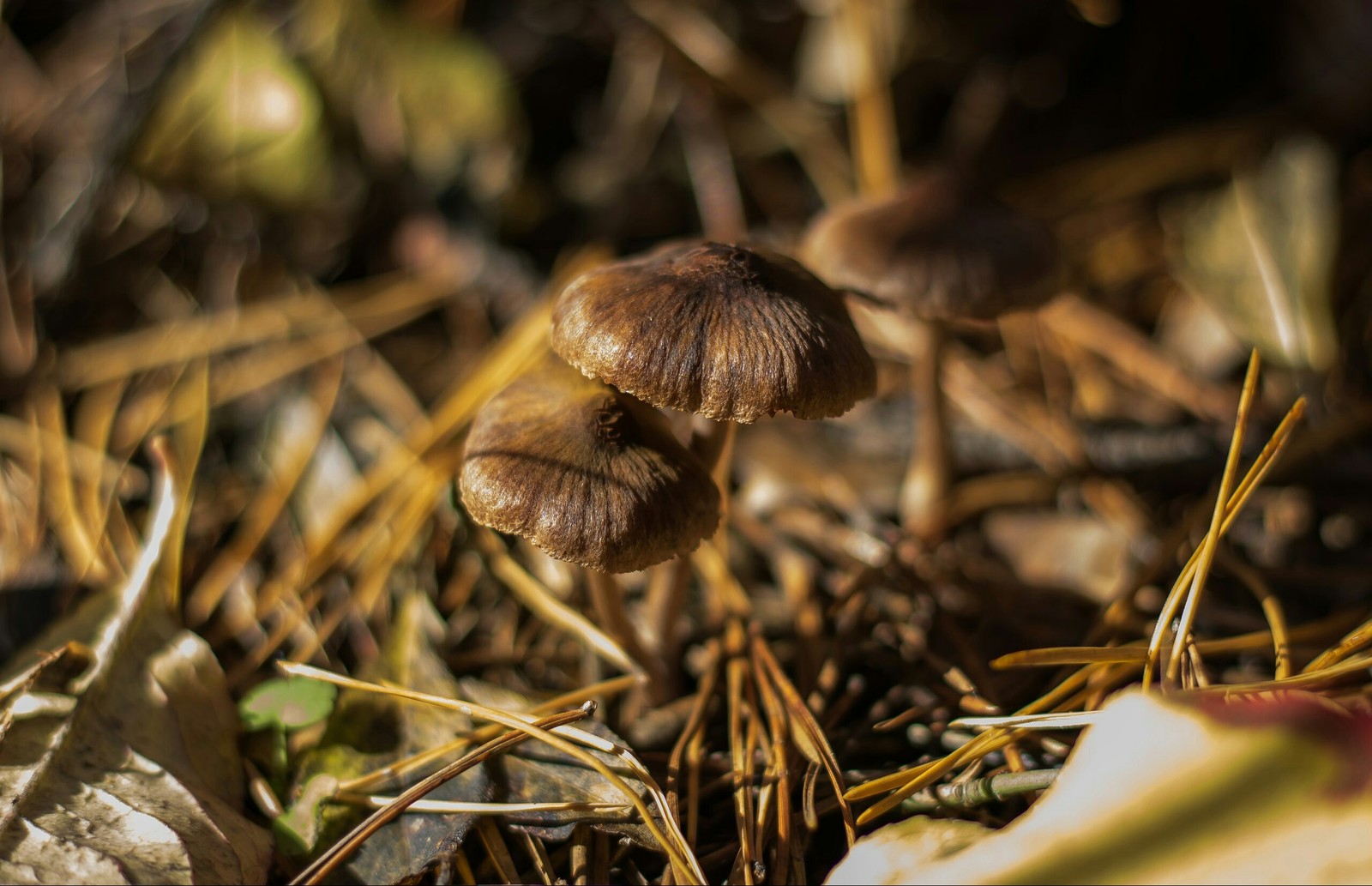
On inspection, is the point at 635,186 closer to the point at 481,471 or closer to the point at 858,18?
the point at 858,18

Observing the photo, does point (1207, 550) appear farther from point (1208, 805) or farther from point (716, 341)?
point (716, 341)

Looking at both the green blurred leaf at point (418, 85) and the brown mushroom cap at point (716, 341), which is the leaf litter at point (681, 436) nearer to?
the green blurred leaf at point (418, 85)

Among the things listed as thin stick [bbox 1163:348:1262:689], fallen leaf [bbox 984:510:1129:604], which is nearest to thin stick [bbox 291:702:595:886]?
thin stick [bbox 1163:348:1262:689]

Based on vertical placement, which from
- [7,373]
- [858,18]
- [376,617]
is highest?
[858,18]

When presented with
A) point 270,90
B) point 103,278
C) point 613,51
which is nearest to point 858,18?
point 613,51

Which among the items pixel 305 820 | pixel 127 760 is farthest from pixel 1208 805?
pixel 127 760

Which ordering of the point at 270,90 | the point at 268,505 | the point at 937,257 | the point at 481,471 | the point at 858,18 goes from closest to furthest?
the point at 481,471
the point at 937,257
the point at 268,505
the point at 270,90
the point at 858,18

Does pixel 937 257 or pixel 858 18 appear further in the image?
pixel 858 18

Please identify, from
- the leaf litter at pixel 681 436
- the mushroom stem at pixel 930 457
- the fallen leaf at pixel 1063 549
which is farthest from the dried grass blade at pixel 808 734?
the fallen leaf at pixel 1063 549

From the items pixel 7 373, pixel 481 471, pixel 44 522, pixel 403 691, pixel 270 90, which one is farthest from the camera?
pixel 270 90
